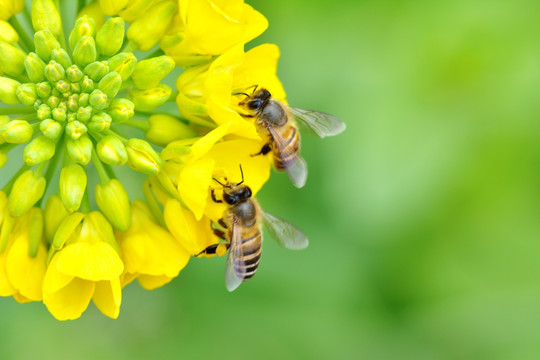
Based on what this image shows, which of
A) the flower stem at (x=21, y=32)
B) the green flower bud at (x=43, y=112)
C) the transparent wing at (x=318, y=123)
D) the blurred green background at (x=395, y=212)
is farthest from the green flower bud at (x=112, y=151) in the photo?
the blurred green background at (x=395, y=212)

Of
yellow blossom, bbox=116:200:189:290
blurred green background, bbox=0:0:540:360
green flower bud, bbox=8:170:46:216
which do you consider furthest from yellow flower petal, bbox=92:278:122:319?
blurred green background, bbox=0:0:540:360

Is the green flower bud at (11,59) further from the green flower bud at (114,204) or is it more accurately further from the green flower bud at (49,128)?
the green flower bud at (114,204)

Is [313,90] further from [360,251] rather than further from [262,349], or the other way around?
[262,349]

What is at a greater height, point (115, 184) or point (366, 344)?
point (115, 184)

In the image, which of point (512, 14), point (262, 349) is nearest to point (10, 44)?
point (262, 349)

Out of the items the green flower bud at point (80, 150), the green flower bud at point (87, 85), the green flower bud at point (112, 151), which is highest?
the green flower bud at point (87, 85)

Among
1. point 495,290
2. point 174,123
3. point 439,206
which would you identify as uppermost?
point 174,123
